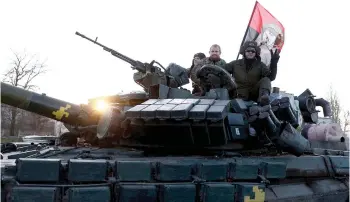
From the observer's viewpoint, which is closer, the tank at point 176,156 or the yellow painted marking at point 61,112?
the tank at point 176,156

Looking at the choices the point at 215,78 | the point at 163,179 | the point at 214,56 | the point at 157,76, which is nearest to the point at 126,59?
the point at 157,76

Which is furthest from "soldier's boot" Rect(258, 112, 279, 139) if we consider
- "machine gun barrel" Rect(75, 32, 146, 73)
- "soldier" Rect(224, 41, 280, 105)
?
"machine gun barrel" Rect(75, 32, 146, 73)

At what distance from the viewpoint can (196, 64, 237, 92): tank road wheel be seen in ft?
22.7

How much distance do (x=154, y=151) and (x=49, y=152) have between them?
4.98ft

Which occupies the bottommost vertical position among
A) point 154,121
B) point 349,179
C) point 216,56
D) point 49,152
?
point 349,179

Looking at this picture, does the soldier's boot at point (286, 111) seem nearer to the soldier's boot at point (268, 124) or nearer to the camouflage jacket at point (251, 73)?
the soldier's boot at point (268, 124)

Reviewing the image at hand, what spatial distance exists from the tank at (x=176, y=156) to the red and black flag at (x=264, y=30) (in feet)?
20.5

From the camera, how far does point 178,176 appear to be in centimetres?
488

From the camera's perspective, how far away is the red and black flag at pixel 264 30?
46.1ft

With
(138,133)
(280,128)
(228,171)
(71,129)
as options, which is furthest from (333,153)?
Result: (71,129)

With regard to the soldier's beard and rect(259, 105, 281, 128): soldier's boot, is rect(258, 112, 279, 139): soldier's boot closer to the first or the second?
rect(259, 105, 281, 128): soldier's boot

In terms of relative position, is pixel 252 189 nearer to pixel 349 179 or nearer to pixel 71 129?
pixel 349 179

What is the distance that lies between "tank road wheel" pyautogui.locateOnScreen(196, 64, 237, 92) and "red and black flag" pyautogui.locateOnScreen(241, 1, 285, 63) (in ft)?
23.6

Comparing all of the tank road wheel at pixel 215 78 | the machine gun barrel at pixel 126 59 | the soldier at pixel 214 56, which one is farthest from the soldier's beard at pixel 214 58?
the machine gun barrel at pixel 126 59
